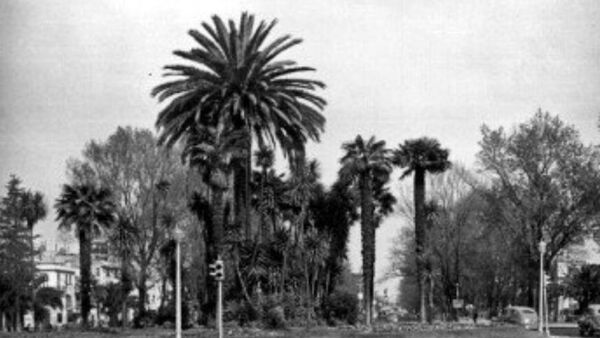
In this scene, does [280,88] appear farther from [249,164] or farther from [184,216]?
[184,216]

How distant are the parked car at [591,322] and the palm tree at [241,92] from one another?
18.8 m

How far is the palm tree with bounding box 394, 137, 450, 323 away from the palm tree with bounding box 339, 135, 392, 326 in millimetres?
1214

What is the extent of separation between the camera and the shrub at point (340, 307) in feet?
194

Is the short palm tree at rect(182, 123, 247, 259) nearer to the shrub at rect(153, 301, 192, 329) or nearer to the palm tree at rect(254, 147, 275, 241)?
the palm tree at rect(254, 147, 275, 241)

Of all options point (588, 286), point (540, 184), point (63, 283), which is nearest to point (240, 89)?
point (540, 184)

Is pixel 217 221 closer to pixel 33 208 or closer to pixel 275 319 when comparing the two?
pixel 275 319

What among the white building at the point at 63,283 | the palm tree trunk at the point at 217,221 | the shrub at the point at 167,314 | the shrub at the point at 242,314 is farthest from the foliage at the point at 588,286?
the white building at the point at 63,283

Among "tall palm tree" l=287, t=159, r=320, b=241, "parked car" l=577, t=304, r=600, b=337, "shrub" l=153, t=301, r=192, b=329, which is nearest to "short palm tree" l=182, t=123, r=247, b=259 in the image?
"shrub" l=153, t=301, r=192, b=329

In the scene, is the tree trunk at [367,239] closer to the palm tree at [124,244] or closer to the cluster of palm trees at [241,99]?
the cluster of palm trees at [241,99]

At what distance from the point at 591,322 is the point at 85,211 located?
33.5m

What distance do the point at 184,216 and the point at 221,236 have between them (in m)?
25.0

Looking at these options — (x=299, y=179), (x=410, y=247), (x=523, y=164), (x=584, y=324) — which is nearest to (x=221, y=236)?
(x=299, y=179)

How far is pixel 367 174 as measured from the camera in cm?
5944

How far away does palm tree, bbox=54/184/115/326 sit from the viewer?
6450 cm
